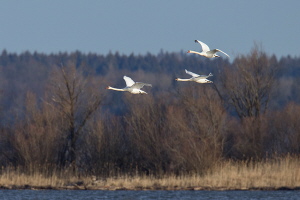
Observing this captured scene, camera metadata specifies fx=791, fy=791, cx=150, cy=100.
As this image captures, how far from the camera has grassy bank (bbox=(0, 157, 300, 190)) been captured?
99.6ft

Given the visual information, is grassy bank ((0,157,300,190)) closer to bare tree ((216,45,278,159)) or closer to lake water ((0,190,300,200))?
lake water ((0,190,300,200))

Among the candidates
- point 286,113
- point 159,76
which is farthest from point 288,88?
point 286,113

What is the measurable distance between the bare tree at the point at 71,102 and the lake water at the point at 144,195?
529 centimetres

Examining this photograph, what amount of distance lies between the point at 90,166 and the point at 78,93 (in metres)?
3.39

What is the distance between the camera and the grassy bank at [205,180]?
99.6 ft

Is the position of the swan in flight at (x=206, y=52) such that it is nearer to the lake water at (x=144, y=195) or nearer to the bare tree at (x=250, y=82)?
the lake water at (x=144, y=195)

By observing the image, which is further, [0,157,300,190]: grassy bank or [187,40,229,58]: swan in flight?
[0,157,300,190]: grassy bank

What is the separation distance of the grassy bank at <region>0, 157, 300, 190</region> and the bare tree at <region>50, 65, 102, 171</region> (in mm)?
2575

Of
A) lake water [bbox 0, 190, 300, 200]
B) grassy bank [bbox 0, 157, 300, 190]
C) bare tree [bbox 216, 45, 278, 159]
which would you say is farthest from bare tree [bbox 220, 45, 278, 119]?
lake water [bbox 0, 190, 300, 200]


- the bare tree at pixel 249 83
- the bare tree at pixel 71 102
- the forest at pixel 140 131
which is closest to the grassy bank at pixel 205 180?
the forest at pixel 140 131

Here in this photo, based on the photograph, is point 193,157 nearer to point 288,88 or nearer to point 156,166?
point 156,166

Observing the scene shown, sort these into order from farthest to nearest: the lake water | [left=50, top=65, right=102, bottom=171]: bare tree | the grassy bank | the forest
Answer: [left=50, top=65, right=102, bottom=171]: bare tree < the forest < the grassy bank < the lake water

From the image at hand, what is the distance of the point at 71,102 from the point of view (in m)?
36.0

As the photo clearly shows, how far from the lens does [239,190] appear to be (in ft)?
99.0
